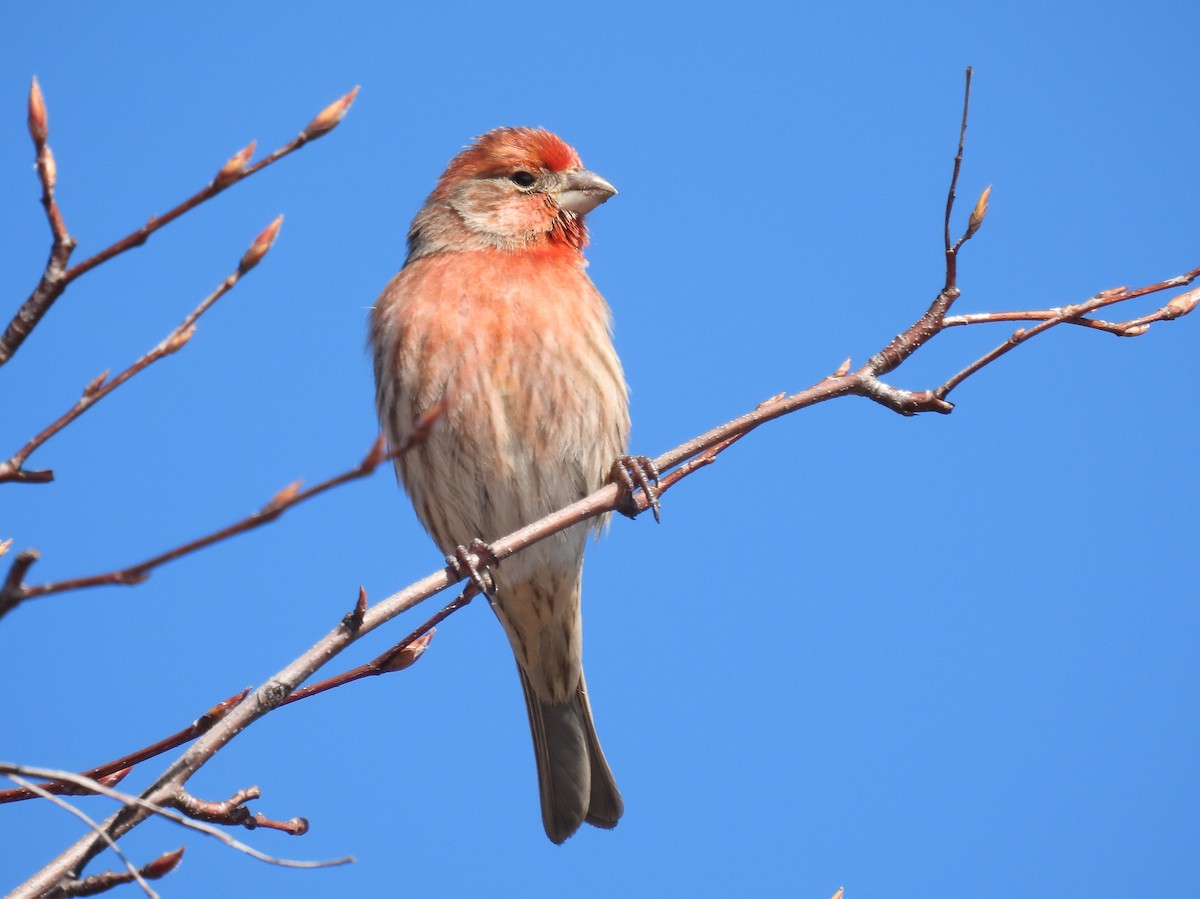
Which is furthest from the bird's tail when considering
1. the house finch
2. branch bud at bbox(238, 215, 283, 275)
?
branch bud at bbox(238, 215, 283, 275)

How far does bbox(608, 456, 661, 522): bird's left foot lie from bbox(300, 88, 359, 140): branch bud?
209cm

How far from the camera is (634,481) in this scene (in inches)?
200

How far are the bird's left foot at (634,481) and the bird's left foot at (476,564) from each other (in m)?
0.50

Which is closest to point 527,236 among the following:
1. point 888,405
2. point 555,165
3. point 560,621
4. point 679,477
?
point 555,165

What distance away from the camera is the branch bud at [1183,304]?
12.4 feet

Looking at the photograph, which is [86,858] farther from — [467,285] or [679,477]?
[467,285]

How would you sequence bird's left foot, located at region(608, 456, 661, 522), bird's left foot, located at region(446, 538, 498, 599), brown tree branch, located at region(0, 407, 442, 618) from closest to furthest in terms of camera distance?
brown tree branch, located at region(0, 407, 442, 618) < bird's left foot, located at region(446, 538, 498, 599) < bird's left foot, located at region(608, 456, 661, 522)

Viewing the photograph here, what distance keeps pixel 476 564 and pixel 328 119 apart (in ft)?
7.35

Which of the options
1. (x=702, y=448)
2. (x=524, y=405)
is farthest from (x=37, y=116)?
(x=524, y=405)

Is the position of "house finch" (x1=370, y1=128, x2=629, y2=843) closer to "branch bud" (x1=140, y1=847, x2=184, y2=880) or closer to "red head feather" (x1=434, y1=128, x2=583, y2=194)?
"red head feather" (x1=434, y1=128, x2=583, y2=194)

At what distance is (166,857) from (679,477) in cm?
203

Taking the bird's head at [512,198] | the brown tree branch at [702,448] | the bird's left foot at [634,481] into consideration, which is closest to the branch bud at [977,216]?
the brown tree branch at [702,448]

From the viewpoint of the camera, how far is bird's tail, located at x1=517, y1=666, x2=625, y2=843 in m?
6.30

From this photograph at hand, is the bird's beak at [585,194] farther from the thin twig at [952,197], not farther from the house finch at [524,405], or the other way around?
the thin twig at [952,197]
